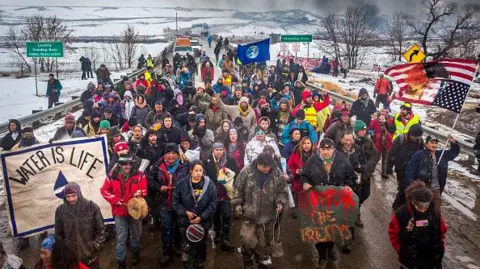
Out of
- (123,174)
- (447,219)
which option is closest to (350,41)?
(447,219)

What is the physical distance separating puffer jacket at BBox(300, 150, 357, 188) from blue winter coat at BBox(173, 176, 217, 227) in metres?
1.34

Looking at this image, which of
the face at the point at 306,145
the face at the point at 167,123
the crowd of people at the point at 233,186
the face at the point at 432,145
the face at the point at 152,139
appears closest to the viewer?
the crowd of people at the point at 233,186

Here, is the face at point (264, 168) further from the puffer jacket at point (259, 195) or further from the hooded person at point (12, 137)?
the hooded person at point (12, 137)

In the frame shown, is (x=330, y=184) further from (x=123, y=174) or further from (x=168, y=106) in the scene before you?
(x=168, y=106)

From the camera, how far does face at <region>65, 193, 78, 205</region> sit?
4225 millimetres

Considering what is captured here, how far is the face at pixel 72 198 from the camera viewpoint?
423 cm

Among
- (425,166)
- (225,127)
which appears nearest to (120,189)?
(225,127)

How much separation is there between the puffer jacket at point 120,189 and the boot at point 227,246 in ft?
5.14

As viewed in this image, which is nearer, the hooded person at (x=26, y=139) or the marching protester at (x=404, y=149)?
the marching protester at (x=404, y=149)

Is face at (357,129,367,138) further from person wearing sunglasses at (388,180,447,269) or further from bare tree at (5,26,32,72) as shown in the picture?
bare tree at (5,26,32,72)

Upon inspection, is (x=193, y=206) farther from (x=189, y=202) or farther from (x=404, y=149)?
(x=404, y=149)

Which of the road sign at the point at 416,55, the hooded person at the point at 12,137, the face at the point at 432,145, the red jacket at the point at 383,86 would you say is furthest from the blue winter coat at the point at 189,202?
the road sign at the point at 416,55

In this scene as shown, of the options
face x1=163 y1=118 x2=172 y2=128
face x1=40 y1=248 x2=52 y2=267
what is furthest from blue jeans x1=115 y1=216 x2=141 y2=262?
face x1=163 y1=118 x2=172 y2=128

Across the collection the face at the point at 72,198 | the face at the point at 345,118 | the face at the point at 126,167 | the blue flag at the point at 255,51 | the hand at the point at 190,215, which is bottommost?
the hand at the point at 190,215
